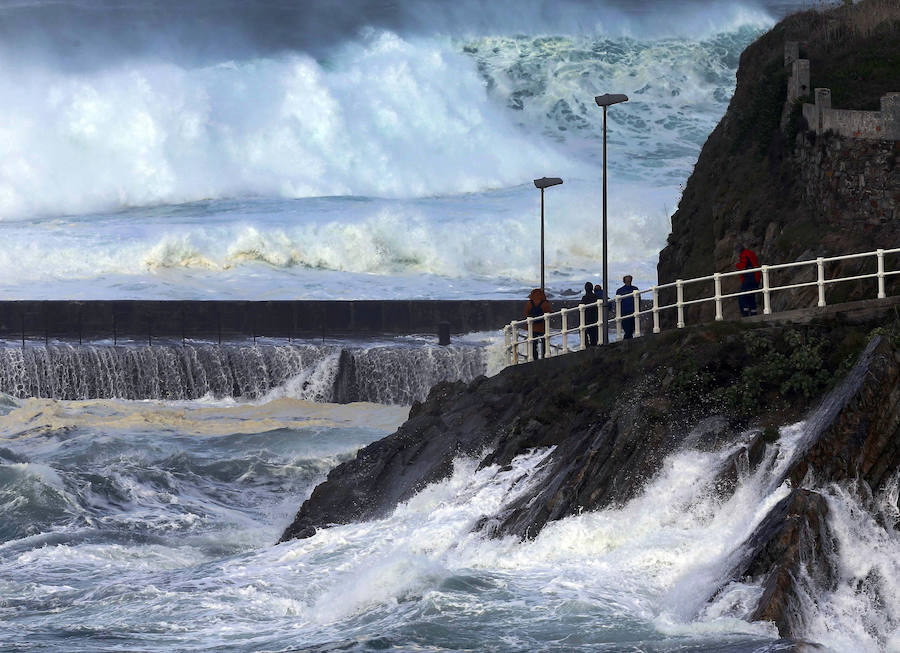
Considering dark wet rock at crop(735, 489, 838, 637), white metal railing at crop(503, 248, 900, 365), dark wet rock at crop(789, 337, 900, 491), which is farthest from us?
white metal railing at crop(503, 248, 900, 365)

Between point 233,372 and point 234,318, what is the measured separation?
6.29 metres

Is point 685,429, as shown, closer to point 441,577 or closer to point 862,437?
point 862,437

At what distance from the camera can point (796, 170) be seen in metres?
27.8

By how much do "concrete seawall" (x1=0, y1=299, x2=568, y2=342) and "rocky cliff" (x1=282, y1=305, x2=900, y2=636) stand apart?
95.2 ft

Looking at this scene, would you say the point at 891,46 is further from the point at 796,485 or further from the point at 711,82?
the point at 711,82

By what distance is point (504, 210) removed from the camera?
85.2m

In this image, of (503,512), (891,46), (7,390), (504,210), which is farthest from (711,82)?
(503,512)

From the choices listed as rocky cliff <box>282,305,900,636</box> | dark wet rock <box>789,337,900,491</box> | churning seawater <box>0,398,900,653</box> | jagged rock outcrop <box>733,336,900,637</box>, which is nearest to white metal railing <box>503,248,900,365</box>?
rocky cliff <box>282,305,900,636</box>

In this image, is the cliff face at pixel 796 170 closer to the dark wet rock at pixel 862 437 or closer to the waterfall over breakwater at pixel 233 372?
the dark wet rock at pixel 862 437

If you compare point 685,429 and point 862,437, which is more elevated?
point 862,437

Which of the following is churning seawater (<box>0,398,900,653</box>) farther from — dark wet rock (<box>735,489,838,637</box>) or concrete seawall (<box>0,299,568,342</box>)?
concrete seawall (<box>0,299,568,342</box>)

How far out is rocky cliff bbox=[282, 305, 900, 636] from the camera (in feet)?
55.7

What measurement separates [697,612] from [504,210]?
227ft

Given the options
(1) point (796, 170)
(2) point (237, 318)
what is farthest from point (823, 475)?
(2) point (237, 318)
